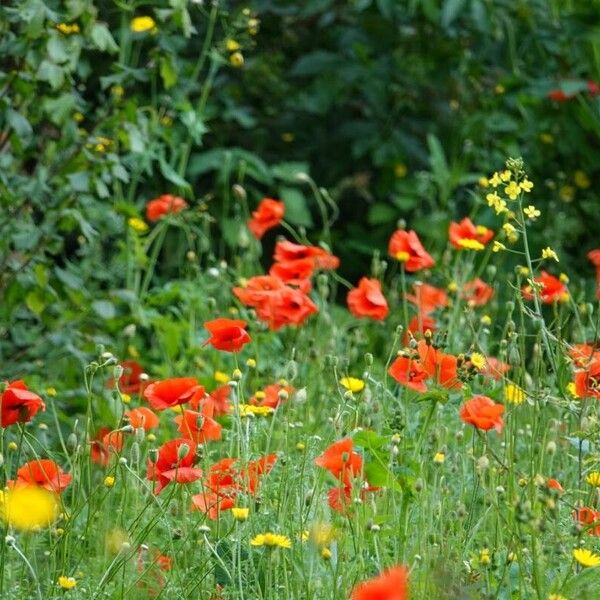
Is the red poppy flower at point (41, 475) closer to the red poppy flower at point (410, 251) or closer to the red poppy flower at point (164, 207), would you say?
the red poppy flower at point (410, 251)

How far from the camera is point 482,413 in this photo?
2.16m

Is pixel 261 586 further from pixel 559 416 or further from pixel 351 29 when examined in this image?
pixel 351 29

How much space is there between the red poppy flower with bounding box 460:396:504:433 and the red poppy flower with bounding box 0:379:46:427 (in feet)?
2.15

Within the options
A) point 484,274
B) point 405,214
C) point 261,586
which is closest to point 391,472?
point 261,586

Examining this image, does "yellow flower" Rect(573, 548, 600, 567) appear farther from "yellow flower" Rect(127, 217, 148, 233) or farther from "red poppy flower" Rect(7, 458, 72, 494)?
"yellow flower" Rect(127, 217, 148, 233)

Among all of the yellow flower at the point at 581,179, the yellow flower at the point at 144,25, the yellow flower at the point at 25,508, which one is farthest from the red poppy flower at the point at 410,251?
the yellow flower at the point at 581,179

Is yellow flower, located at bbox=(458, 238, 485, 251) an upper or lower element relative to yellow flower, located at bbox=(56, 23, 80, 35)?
lower

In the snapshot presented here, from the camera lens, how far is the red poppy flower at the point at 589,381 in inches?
88.8

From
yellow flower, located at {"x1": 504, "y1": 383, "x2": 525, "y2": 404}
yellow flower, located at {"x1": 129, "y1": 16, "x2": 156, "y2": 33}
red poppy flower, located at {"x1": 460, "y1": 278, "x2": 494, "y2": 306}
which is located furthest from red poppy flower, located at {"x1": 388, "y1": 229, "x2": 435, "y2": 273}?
yellow flower, located at {"x1": 129, "y1": 16, "x2": 156, "y2": 33}

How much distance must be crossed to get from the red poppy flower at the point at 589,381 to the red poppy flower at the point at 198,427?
0.59m

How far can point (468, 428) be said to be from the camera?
3002mm

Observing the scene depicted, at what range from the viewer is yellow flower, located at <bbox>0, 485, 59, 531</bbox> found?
2.08m

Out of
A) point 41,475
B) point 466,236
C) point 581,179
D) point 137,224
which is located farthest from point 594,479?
point 581,179

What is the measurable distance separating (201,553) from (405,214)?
2937 millimetres
